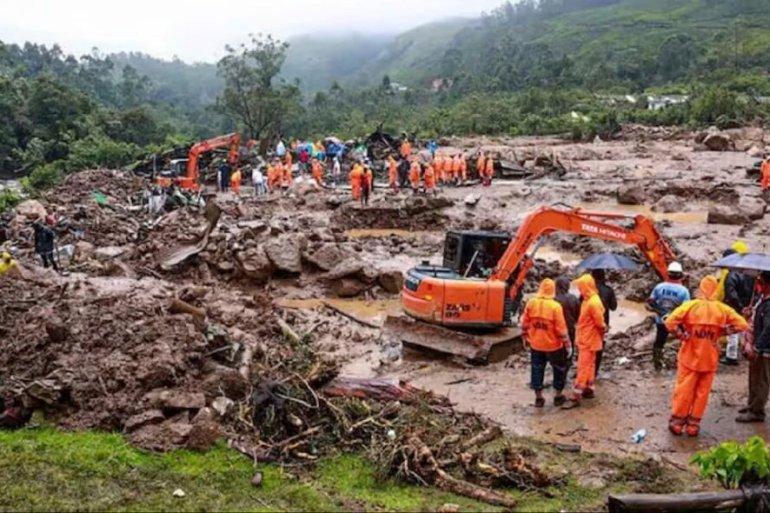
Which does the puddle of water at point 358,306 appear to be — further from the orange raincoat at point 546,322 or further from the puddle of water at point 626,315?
the orange raincoat at point 546,322

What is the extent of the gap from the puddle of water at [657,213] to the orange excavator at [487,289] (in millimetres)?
10726

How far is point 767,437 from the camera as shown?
8055 millimetres

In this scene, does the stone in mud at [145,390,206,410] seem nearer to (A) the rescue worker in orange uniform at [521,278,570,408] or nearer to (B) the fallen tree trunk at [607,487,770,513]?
(A) the rescue worker in orange uniform at [521,278,570,408]

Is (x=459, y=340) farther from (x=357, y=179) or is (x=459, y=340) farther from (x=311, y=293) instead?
(x=357, y=179)

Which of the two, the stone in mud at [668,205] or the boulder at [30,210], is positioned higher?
the boulder at [30,210]

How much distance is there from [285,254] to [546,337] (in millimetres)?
8544

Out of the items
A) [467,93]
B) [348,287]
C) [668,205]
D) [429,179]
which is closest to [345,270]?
[348,287]

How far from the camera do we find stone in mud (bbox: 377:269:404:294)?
1595 cm

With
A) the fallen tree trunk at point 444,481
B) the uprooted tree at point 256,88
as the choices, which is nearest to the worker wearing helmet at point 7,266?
the fallen tree trunk at point 444,481

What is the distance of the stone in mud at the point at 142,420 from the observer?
25.8 ft

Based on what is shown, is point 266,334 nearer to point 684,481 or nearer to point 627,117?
point 684,481

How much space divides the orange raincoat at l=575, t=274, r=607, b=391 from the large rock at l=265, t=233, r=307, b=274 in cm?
834

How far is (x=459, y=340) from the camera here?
11.3m

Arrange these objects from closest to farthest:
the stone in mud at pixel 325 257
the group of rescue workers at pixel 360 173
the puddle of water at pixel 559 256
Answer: the stone in mud at pixel 325 257 < the puddle of water at pixel 559 256 < the group of rescue workers at pixel 360 173
